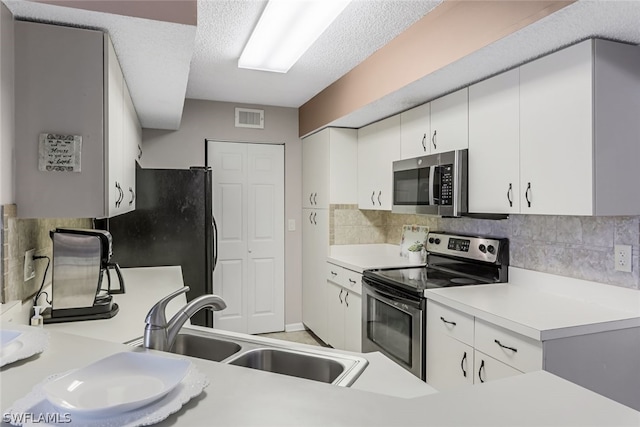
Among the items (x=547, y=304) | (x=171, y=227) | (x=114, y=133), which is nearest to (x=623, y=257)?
(x=547, y=304)

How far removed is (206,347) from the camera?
1579 mm

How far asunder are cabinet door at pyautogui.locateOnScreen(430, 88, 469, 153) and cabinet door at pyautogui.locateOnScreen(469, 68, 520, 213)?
52 mm

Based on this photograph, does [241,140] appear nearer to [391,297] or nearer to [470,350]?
[391,297]

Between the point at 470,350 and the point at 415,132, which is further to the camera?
the point at 415,132

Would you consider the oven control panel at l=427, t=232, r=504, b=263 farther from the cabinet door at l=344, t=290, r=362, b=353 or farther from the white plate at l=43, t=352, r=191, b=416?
the white plate at l=43, t=352, r=191, b=416

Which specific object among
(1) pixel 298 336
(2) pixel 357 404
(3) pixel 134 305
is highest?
(2) pixel 357 404

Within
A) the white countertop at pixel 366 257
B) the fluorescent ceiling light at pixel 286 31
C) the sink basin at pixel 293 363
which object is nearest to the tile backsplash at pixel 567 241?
the white countertop at pixel 366 257

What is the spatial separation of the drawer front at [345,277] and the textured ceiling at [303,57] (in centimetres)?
128

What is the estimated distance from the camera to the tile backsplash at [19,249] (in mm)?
1360

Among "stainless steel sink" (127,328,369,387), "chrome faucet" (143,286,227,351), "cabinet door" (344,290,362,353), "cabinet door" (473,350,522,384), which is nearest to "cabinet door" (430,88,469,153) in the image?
"cabinet door" (473,350,522,384)

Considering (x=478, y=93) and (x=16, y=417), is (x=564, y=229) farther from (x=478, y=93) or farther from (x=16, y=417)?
(x=16, y=417)

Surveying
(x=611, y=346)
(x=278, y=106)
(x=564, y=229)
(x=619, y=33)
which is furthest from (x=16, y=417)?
(x=278, y=106)

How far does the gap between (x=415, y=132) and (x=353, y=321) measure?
1564 millimetres

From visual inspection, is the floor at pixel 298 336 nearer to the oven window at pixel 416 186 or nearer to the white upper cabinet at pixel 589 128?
the oven window at pixel 416 186
